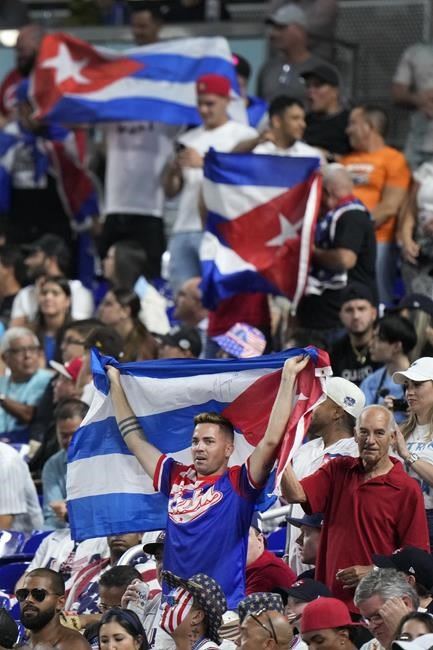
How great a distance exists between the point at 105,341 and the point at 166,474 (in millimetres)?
4423

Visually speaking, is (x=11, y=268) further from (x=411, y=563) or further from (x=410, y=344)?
(x=411, y=563)

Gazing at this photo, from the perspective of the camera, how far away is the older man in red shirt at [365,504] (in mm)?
10102

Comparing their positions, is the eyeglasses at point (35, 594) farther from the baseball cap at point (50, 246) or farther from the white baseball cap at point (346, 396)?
the baseball cap at point (50, 246)

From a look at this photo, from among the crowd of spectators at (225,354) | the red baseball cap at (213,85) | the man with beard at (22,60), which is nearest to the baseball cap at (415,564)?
the crowd of spectators at (225,354)

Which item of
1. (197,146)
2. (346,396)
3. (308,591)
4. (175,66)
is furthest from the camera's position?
(175,66)

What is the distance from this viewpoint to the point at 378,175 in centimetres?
1636

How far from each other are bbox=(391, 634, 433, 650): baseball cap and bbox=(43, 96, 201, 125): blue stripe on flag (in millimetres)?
10317

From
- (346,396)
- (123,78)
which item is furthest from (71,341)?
(346,396)

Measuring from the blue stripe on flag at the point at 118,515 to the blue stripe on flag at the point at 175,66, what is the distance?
7.72 metres

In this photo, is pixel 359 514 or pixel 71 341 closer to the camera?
pixel 359 514

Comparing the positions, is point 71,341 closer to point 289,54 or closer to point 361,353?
point 361,353

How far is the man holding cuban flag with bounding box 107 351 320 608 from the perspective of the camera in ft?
32.9

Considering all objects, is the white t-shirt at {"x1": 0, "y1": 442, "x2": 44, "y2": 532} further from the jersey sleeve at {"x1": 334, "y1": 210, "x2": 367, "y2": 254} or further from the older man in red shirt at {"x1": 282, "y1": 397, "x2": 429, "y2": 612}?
the older man in red shirt at {"x1": 282, "y1": 397, "x2": 429, "y2": 612}

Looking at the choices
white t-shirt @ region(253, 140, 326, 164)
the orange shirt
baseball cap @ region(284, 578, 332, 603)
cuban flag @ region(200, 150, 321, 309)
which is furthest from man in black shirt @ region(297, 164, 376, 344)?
baseball cap @ region(284, 578, 332, 603)
